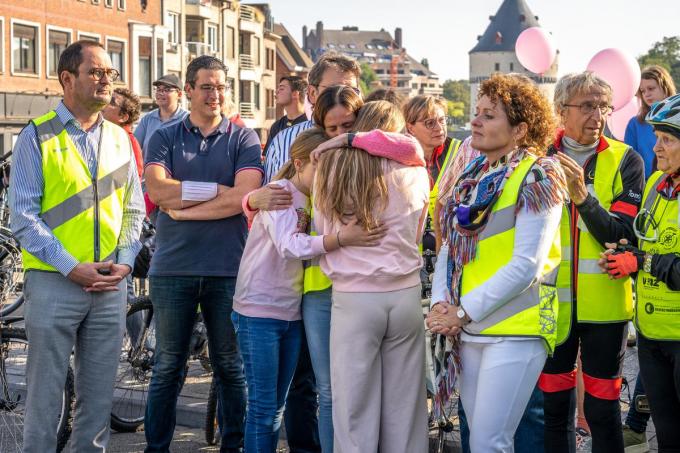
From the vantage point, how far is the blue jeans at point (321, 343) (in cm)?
526

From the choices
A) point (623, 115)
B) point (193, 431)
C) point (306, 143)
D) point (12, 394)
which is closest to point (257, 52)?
point (623, 115)

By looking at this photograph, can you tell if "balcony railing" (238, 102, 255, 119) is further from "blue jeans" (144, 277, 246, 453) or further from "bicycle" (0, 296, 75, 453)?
"blue jeans" (144, 277, 246, 453)

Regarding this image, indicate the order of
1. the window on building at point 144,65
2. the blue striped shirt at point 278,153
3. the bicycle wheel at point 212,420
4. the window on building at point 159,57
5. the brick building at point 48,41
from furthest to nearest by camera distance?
the window on building at point 159,57, the window on building at point 144,65, the brick building at point 48,41, the bicycle wheel at point 212,420, the blue striped shirt at point 278,153

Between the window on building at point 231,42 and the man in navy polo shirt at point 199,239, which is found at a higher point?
the window on building at point 231,42

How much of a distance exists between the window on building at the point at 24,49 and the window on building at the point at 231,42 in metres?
30.9

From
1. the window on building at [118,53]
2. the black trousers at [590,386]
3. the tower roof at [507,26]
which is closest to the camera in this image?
the black trousers at [590,386]

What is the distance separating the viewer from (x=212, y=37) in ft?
215

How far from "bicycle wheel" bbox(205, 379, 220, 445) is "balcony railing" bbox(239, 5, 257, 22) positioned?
217ft

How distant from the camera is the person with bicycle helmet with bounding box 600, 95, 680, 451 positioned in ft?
15.8

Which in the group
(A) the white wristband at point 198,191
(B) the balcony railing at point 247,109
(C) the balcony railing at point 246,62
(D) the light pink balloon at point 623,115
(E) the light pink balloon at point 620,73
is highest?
(C) the balcony railing at point 246,62

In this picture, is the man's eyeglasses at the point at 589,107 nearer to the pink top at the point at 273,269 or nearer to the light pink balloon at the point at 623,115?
the pink top at the point at 273,269

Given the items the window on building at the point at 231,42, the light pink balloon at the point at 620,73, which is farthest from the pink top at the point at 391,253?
the window on building at the point at 231,42

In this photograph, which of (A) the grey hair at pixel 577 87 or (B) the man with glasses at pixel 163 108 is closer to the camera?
(A) the grey hair at pixel 577 87

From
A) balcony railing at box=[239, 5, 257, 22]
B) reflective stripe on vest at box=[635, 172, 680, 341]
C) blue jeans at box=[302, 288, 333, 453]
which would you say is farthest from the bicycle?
balcony railing at box=[239, 5, 257, 22]
